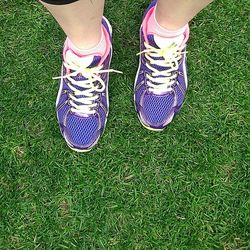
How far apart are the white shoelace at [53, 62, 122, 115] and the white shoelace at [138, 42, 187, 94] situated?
0.12m

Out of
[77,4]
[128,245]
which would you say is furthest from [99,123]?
[77,4]

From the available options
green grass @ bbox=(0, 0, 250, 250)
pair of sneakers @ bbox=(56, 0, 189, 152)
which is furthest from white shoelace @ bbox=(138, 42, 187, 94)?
green grass @ bbox=(0, 0, 250, 250)

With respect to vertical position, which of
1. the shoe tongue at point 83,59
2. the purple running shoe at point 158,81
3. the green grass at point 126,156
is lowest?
the green grass at point 126,156

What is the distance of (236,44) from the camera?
1680 mm

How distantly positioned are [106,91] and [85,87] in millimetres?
118

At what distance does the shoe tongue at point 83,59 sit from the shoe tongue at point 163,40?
0.57 ft

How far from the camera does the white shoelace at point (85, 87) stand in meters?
1.44

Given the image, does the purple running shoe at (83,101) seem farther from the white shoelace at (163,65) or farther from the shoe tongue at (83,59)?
the white shoelace at (163,65)

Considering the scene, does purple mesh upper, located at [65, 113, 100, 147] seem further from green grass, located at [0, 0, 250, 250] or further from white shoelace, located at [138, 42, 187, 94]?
white shoelace, located at [138, 42, 187, 94]

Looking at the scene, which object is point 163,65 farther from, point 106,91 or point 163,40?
point 106,91

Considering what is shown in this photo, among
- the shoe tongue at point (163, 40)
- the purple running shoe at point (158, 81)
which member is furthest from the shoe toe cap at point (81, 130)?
the shoe tongue at point (163, 40)

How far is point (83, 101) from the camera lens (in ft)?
4.88

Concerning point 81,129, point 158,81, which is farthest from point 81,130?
point 158,81

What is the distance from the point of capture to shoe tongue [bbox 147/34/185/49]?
144cm
